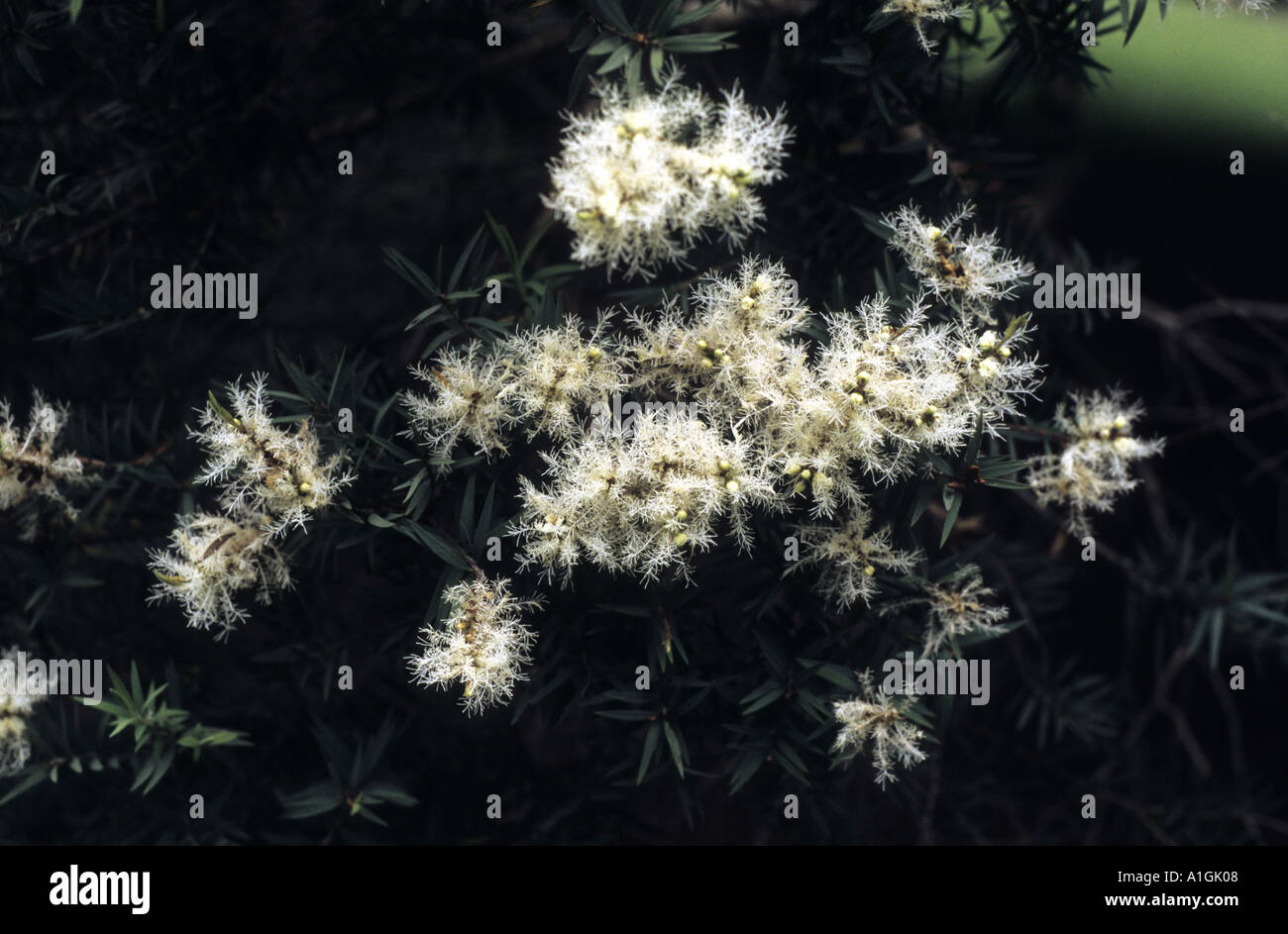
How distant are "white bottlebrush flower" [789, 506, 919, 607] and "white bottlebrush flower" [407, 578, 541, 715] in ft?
1.10

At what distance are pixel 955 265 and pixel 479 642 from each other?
69 centimetres

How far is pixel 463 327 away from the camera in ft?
3.31

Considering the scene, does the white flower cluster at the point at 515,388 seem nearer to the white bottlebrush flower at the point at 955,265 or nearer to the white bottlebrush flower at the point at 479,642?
the white bottlebrush flower at the point at 479,642

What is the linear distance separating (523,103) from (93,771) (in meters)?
1.24

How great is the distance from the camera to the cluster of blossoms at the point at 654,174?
888 mm

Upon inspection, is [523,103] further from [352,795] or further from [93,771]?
[93,771]

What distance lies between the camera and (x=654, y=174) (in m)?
0.88

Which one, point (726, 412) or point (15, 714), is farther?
point (15, 714)

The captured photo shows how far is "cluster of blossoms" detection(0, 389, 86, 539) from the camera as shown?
1049 mm

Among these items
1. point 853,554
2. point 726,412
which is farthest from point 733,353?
point 853,554

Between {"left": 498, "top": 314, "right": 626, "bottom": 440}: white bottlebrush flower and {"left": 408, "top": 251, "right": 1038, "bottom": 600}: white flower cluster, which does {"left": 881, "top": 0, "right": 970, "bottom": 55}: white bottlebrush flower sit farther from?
{"left": 498, "top": 314, "right": 626, "bottom": 440}: white bottlebrush flower

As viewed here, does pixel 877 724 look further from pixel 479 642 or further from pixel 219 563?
pixel 219 563
